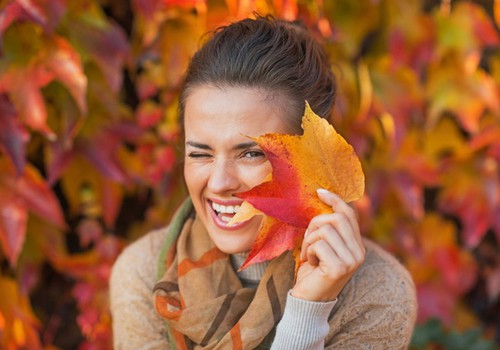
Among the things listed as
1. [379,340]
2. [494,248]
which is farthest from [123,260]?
[494,248]

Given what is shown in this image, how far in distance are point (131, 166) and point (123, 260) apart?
474 millimetres

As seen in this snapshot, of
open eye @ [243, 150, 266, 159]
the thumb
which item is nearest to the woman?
open eye @ [243, 150, 266, 159]

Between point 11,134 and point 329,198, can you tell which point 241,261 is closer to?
point 329,198

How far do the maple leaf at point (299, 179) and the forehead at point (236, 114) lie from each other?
0.22m

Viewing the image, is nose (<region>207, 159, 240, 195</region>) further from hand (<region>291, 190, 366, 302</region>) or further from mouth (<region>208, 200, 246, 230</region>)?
hand (<region>291, 190, 366, 302</region>)

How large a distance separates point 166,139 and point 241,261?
25.4 inches

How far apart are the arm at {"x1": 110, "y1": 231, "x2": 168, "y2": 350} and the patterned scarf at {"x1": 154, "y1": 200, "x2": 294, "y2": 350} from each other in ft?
0.16

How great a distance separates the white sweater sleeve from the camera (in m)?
1.29

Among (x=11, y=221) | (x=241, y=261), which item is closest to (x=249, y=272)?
(x=241, y=261)

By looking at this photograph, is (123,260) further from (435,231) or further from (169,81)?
(435,231)

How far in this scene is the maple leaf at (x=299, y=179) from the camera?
118 centimetres

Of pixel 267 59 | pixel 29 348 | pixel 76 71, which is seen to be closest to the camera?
pixel 267 59

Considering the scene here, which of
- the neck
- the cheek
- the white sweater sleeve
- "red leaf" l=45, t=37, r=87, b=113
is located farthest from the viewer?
"red leaf" l=45, t=37, r=87, b=113

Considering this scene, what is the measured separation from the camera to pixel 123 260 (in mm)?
1735
